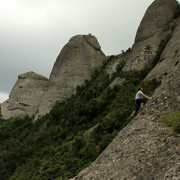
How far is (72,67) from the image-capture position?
127 ft

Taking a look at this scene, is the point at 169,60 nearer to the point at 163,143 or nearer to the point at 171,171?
the point at 163,143

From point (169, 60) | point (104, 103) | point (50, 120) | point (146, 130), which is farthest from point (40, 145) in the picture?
point (146, 130)

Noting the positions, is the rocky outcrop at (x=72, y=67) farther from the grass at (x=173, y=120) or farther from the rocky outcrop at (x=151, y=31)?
the grass at (x=173, y=120)

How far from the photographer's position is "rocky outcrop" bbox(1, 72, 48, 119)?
40344 mm

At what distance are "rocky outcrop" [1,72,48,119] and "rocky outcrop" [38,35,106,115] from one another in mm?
3487

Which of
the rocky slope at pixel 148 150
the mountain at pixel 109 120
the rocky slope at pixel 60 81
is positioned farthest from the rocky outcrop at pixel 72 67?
the rocky slope at pixel 148 150

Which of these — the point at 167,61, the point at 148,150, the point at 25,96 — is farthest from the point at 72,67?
the point at 148,150

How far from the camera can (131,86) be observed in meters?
21.6

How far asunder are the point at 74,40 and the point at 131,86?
22821 millimetres

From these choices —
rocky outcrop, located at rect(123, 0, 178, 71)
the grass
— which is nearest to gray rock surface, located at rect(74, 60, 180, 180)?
the grass

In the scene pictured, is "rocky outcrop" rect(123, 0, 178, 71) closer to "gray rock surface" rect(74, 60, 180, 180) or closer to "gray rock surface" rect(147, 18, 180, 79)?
"gray rock surface" rect(147, 18, 180, 79)

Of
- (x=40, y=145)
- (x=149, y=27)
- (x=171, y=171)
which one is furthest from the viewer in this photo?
(x=149, y=27)

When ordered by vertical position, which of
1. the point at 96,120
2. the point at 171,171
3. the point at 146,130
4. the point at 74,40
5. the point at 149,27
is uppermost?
the point at 74,40

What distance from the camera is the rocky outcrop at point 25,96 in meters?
40.3
